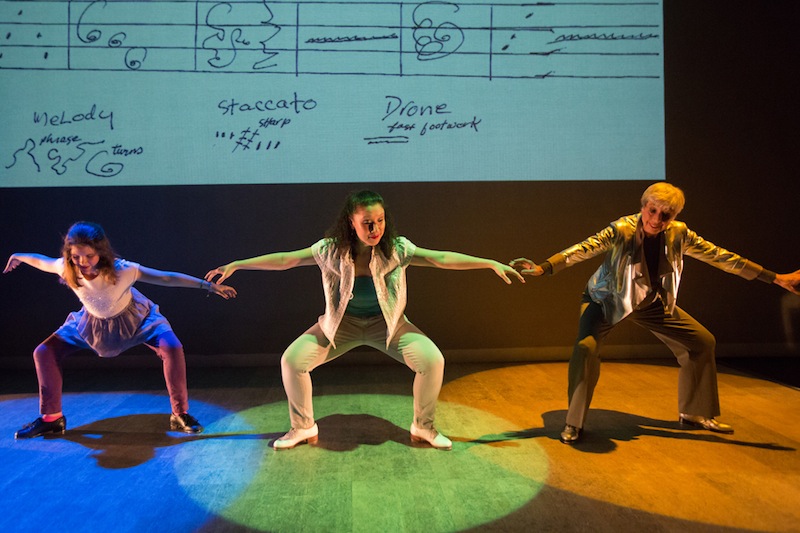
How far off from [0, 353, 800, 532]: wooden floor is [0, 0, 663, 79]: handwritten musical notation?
7.67ft

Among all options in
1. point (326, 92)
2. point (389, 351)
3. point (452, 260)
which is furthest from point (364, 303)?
point (326, 92)

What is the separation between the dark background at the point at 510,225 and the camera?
506cm

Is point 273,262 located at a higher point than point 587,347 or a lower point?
higher

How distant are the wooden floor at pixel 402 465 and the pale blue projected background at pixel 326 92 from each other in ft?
5.49

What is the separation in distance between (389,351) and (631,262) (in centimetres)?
128

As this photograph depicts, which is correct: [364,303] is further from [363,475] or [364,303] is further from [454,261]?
[363,475]

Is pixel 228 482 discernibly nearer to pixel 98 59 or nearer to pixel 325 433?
pixel 325 433

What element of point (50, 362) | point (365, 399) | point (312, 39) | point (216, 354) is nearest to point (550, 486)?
point (365, 399)

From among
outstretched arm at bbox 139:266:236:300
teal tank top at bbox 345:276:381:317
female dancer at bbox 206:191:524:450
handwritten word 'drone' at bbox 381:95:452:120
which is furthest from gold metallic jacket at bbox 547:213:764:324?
handwritten word 'drone' at bbox 381:95:452:120

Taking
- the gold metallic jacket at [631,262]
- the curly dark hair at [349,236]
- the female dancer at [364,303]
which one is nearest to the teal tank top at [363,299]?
the female dancer at [364,303]

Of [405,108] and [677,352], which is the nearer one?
[677,352]

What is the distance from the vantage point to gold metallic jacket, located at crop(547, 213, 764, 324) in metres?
3.37

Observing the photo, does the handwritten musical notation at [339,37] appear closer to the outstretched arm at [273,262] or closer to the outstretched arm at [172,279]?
the outstretched arm at [172,279]

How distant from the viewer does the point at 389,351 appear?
334 cm
